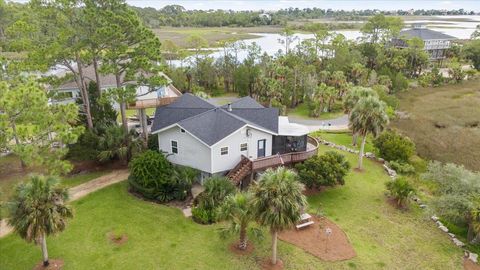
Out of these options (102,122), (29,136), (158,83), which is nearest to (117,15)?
(158,83)

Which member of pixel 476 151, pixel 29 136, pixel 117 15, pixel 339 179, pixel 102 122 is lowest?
pixel 476 151

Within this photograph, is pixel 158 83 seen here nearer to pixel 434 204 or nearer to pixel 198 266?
pixel 198 266

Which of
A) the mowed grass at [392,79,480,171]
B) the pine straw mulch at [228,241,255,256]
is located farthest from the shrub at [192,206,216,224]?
the mowed grass at [392,79,480,171]

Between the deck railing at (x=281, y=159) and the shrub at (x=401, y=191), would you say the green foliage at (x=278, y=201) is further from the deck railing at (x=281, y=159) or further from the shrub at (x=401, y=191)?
the shrub at (x=401, y=191)

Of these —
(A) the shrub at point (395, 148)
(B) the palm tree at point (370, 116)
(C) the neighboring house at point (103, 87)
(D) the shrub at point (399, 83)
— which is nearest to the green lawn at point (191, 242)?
(B) the palm tree at point (370, 116)

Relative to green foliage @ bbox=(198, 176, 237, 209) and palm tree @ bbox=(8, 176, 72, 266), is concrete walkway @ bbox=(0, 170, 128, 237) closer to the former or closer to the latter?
palm tree @ bbox=(8, 176, 72, 266)

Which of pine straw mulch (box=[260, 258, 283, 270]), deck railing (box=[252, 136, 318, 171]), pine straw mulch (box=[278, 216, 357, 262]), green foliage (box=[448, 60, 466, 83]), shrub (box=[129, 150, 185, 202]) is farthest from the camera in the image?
green foliage (box=[448, 60, 466, 83])

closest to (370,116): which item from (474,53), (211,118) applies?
(211,118)
